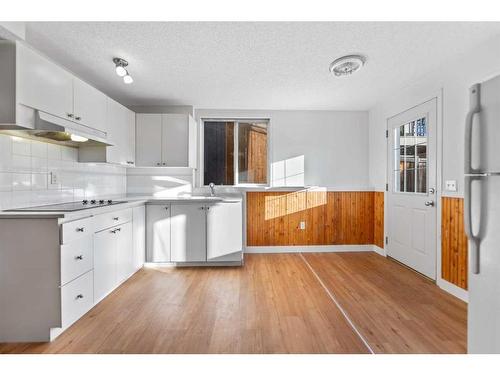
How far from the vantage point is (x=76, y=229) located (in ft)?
6.33

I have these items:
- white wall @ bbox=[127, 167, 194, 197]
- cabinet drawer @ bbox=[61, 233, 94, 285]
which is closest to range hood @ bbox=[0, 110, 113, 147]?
cabinet drawer @ bbox=[61, 233, 94, 285]

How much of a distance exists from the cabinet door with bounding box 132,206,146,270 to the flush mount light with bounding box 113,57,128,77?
1417 mm

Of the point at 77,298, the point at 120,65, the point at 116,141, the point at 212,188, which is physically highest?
the point at 120,65

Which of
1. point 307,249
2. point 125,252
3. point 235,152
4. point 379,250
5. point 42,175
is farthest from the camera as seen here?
point 235,152

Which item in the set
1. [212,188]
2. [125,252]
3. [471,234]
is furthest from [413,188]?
[125,252]

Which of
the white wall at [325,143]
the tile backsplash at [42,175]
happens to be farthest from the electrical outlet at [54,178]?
the white wall at [325,143]

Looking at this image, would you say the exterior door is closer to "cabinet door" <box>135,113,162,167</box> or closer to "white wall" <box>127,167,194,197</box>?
"white wall" <box>127,167,194,197</box>

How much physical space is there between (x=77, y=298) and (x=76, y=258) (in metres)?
0.30

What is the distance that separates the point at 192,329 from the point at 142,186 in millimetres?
2569

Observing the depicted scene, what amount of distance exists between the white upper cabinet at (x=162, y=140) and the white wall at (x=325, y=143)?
1.00 m

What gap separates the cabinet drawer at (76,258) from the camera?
70.9 inches

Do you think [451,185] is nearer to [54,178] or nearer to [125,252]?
[125,252]

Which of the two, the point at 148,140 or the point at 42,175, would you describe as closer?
the point at 42,175
